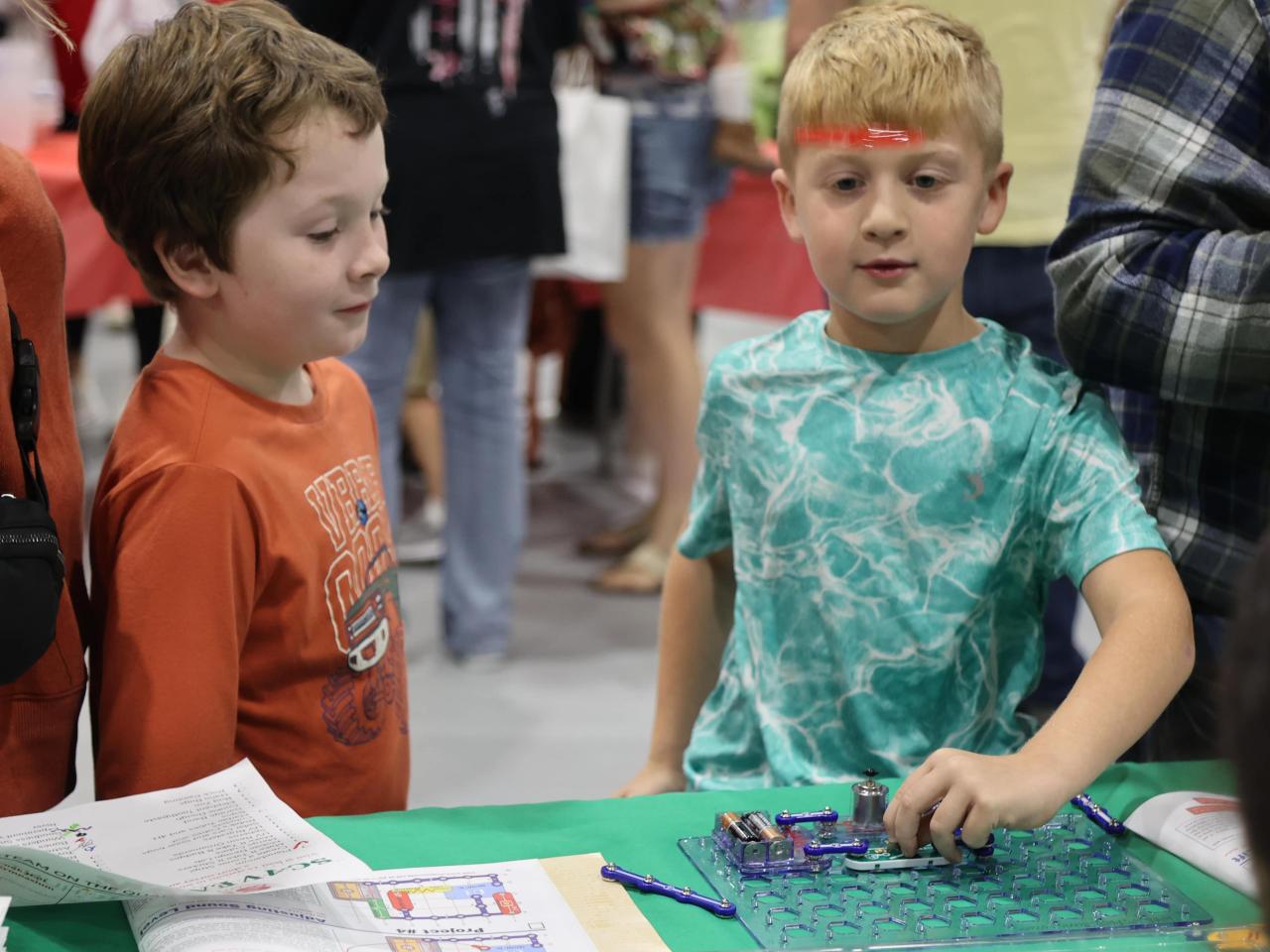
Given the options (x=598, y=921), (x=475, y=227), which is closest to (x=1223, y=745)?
(x=598, y=921)

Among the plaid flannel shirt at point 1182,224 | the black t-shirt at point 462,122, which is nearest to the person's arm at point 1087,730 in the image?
the plaid flannel shirt at point 1182,224

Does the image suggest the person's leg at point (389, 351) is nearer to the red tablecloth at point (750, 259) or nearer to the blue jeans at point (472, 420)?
the blue jeans at point (472, 420)

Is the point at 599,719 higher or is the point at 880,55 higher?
the point at 880,55

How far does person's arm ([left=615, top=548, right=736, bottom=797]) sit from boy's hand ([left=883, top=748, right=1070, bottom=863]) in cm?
46

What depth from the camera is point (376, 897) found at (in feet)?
3.49

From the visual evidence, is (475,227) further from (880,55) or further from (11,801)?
(11,801)

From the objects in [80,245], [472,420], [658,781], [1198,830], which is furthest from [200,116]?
[80,245]

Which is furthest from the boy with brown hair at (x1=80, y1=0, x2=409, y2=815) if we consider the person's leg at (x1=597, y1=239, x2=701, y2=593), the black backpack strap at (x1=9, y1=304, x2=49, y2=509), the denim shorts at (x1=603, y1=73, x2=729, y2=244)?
the person's leg at (x1=597, y1=239, x2=701, y2=593)

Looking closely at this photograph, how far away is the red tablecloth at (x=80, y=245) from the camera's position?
312 cm

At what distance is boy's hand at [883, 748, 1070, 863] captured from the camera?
1.10 metres

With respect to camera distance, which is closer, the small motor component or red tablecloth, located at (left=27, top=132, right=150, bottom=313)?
the small motor component

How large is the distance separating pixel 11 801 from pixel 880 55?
914mm

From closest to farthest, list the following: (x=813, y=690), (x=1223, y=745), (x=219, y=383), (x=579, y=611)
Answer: (x=1223, y=745)
(x=219, y=383)
(x=813, y=690)
(x=579, y=611)

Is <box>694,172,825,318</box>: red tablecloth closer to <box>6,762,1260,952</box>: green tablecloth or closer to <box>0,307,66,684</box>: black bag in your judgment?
<box>6,762,1260,952</box>: green tablecloth
